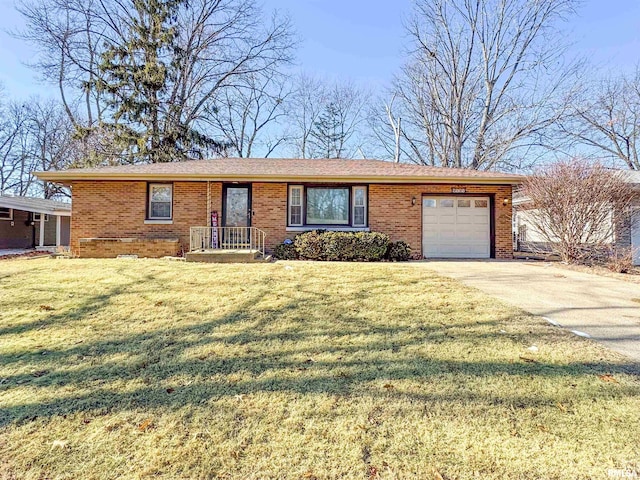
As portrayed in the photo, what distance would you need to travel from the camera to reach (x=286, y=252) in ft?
33.3

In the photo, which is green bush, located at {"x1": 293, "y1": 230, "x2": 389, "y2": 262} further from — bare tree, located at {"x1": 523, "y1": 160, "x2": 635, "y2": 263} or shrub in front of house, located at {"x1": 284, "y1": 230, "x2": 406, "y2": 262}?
bare tree, located at {"x1": 523, "y1": 160, "x2": 635, "y2": 263}

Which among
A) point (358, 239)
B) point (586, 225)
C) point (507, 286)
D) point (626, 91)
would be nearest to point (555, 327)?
point (507, 286)

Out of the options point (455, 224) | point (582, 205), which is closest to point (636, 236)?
point (582, 205)

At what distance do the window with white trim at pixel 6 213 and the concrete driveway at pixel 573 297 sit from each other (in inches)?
797

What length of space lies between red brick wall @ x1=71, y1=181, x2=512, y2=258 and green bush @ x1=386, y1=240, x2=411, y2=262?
0.71 m

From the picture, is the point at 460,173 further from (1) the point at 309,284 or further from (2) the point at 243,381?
(2) the point at 243,381

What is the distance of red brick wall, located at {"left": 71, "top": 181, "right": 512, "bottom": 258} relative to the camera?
10.7 m

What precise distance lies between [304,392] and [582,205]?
9680 millimetres

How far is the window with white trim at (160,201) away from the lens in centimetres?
1089

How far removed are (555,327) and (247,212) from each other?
894 centimetres

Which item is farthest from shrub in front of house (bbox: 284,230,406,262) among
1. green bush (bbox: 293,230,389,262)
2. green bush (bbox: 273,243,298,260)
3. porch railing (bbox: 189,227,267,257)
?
porch railing (bbox: 189,227,267,257)

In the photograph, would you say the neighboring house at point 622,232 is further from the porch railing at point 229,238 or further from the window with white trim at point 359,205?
the porch railing at point 229,238

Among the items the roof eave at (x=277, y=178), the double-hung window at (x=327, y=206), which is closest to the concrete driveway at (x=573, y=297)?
the roof eave at (x=277, y=178)

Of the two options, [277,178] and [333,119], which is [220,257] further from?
[333,119]
